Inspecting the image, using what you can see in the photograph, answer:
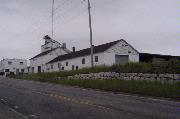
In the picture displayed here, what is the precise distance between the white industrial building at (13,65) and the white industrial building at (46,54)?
62.6ft

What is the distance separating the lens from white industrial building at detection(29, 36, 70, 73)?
74.9 metres

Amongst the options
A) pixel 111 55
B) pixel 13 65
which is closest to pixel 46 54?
pixel 111 55

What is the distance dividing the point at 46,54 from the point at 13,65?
114ft

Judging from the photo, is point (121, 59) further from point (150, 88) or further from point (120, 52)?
point (150, 88)

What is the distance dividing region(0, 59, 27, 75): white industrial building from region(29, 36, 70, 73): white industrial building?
62.6 ft

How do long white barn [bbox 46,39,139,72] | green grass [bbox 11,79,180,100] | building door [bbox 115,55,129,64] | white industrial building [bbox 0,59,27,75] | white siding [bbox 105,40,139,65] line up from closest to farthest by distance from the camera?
green grass [bbox 11,79,180,100], long white barn [bbox 46,39,139,72], white siding [bbox 105,40,139,65], building door [bbox 115,55,129,64], white industrial building [bbox 0,59,27,75]

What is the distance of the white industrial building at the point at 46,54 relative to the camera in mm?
74875

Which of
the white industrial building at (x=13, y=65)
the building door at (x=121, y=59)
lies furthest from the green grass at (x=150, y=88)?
the white industrial building at (x=13, y=65)

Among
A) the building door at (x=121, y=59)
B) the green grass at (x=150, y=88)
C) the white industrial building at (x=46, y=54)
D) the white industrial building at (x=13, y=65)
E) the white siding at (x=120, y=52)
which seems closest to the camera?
the green grass at (x=150, y=88)

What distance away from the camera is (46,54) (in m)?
74.9

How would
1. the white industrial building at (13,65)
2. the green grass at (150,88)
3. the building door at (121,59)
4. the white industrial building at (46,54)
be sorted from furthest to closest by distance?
1. the white industrial building at (13,65)
2. the white industrial building at (46,54)
3. the building door at (121,59)
4. the green grass at (150,88)

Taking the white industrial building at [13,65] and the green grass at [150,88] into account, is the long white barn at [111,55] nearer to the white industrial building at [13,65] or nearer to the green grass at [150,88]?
the green grass at [150,88]

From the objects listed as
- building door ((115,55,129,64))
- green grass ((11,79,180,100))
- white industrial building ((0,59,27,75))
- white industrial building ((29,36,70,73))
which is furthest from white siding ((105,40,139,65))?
white industrial building ((0,59,27,75))

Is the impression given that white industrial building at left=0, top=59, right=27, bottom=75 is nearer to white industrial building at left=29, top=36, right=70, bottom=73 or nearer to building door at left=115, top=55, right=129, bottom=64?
white industrial building at left=29, top=36, right=70, bottom=73
